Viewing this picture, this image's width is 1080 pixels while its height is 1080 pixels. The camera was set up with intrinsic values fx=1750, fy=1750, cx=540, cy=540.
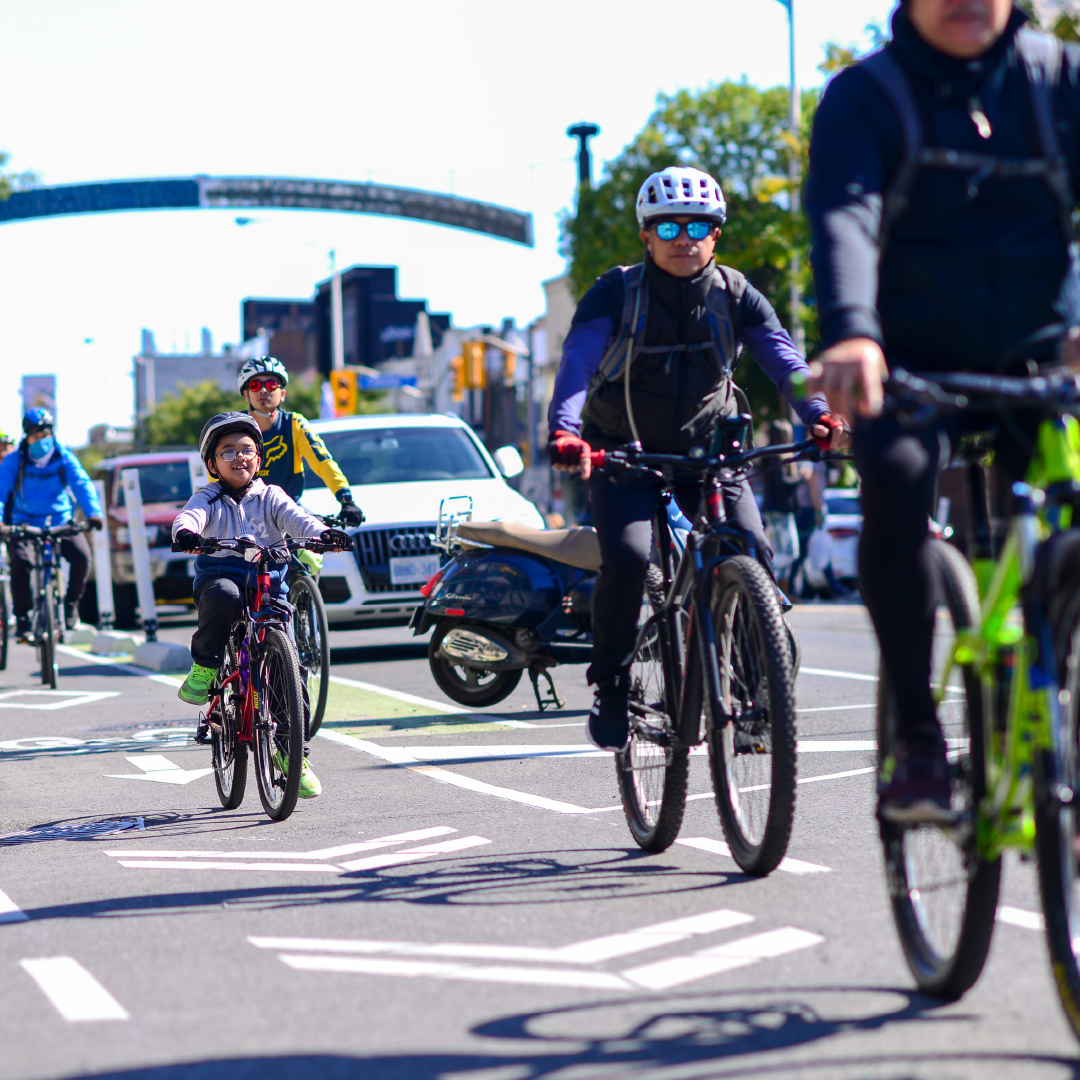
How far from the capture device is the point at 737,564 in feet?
15.6

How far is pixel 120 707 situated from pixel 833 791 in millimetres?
5681

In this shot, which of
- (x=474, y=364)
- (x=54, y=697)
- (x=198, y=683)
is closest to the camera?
(x=198, y=683)

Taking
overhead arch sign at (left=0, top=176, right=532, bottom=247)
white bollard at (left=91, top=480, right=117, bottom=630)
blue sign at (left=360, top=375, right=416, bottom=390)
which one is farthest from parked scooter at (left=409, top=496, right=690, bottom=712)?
blue sign at (left=360, top=375, right=416, bottom=390)

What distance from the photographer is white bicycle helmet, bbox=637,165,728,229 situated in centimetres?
532

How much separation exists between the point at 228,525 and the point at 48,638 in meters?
6.01

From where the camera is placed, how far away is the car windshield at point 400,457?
14047 millimetres

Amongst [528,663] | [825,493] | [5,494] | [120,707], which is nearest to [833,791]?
[528,663]

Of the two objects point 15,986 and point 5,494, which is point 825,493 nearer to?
point 5,494

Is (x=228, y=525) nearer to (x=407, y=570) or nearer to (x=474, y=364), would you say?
(x=407, y=570)

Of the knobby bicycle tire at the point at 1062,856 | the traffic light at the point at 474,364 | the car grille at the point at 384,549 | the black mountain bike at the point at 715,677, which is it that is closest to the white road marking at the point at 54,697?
the car grille at the point at 384,549

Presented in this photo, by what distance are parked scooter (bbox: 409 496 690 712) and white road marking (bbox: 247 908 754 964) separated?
489 cm

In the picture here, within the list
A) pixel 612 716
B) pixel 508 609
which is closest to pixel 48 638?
pixel 508 609

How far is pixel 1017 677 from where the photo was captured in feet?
10.3

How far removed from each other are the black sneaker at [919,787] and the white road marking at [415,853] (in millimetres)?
2330
